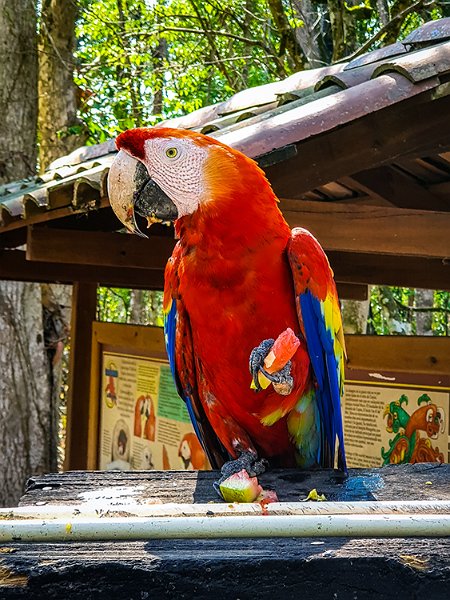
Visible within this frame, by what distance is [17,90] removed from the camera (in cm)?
620

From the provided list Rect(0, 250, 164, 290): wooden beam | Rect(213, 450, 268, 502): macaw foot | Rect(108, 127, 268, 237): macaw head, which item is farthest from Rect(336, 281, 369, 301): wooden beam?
Rect(213, 450, 268, 502): macaw foot

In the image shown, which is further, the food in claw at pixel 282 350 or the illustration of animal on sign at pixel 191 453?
the illustration of animal on sign at pixel 191 453

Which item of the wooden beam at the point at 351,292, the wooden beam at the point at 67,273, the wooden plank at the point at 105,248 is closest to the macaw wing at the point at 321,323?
the wooden plank at the point at 105,248

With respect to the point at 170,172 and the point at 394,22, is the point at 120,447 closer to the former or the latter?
the point at 170,172

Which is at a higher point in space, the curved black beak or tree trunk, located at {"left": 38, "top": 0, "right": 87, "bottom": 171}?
tree trunk, located at {"left": 38, "top": 0, "right": 87, "bottom": 171}

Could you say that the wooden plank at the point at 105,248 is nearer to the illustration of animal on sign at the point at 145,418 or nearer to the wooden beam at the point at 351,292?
the illustration of animal on sign at the point at 145,418

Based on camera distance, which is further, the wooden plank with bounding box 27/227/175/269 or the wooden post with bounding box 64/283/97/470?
the wooden post with bounding box 64/283/97/470

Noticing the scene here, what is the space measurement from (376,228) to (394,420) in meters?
0.84

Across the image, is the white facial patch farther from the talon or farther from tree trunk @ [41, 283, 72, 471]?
tree trunk @ [41, 283, 72, 471]

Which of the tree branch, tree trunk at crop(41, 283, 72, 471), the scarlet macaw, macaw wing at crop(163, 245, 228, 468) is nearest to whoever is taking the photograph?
the scarlet macaw

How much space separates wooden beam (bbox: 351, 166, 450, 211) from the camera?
3.76 meters

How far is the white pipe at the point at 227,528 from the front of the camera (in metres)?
1.00

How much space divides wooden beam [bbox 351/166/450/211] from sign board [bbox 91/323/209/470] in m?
1.56

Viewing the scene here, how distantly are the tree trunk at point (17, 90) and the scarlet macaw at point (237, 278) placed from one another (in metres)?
4.22
